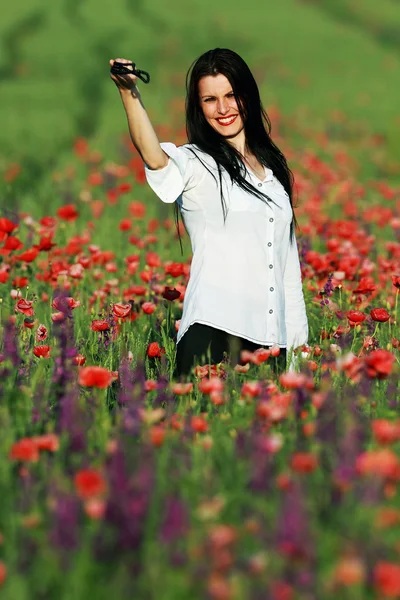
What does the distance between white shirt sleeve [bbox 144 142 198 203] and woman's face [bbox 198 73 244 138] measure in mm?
299

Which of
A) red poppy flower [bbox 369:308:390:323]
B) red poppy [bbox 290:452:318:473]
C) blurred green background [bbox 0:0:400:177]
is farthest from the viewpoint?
blurred green background [bbox 0:0:400:177]

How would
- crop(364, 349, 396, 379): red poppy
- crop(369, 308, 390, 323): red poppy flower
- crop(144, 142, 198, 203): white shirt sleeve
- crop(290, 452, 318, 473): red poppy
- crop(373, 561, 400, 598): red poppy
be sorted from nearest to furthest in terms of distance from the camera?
1. crop(373, 561, 400, 598): red poppy
2. crop(290, 452, 318, 473): red poppy
3. crop(364, 349, 396, 379): red poppy
4. crop(144, 142, 198, 203): white shirt sleeve
5. crop(369, 308, 390, 323): red poppy flower

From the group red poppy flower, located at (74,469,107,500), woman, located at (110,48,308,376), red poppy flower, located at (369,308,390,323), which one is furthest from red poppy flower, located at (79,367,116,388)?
red poppy flower, located at (369,308,390,323)

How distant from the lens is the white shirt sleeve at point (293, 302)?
3.77 metres

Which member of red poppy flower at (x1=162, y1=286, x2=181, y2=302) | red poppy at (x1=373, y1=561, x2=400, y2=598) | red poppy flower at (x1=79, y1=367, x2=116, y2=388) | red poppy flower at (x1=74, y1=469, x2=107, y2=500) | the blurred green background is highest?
the blurred green background

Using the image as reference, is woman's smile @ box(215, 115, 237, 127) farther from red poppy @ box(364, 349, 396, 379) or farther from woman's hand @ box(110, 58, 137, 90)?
red poppy @ box(364, 349, 396, 379)

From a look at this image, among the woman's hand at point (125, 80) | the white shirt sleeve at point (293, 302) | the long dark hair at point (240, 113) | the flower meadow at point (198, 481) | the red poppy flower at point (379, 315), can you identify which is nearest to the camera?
the flower meadow at point (198, 481)

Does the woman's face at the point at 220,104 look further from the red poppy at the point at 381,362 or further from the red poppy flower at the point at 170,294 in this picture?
the red poppy at the point at 381,362

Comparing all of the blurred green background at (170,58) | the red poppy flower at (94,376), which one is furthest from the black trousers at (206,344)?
the blurred green background at (170,58)

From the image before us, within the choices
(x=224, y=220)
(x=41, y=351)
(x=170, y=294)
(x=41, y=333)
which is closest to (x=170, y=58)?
(x=170, y=294)

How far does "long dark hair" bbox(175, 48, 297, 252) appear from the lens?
3545 millimetres

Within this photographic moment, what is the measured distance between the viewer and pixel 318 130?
1598cm

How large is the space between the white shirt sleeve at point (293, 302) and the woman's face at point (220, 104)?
559mm

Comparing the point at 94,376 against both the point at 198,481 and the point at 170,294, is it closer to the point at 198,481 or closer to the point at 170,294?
the point at 198,481
